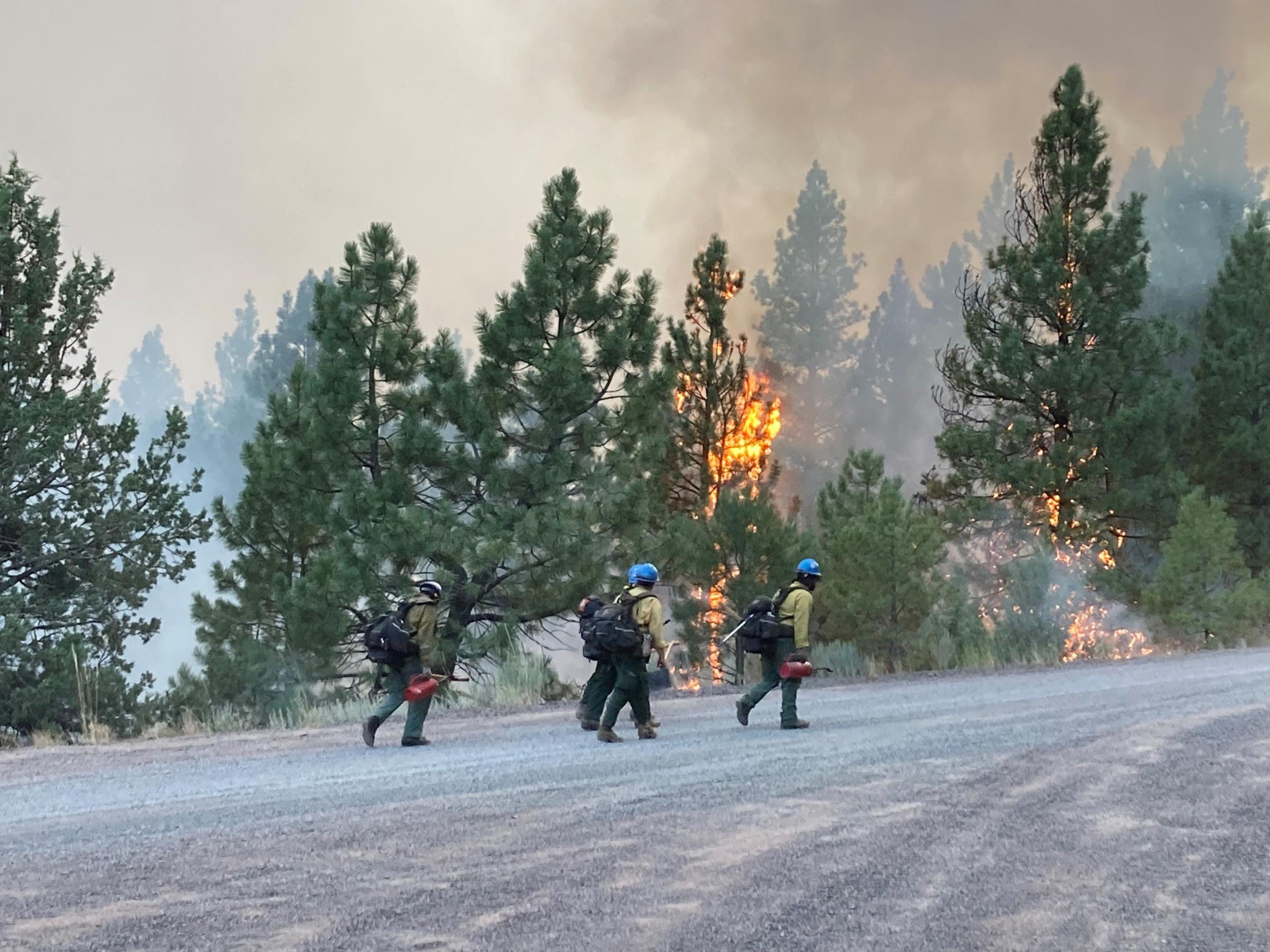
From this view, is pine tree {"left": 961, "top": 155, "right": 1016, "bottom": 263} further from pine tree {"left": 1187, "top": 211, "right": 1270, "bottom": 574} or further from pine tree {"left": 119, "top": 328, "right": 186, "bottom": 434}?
pine tree {"left": 119, "top": 328, "right": 186, "bottom": 434}

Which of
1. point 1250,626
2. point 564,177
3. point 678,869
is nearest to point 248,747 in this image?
point 678,869

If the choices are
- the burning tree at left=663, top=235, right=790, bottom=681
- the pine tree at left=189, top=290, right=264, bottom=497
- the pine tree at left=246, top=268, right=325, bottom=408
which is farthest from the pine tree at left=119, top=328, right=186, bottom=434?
the burning tree at left=663, top=235, right=790, bottom=681

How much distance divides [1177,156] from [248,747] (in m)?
57.2

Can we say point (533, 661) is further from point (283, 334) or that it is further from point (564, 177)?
point (283, 334)

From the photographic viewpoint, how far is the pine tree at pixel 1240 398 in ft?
92.7

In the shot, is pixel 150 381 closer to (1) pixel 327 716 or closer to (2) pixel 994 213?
(2) pixel 994 213

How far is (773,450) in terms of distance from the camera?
2562 inches

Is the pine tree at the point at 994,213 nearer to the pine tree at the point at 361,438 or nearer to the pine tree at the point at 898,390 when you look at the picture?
the pine tree at the point at 898,390

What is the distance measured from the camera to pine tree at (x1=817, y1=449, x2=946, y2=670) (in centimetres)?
1905

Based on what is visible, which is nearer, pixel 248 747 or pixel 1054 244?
pixel 248 747

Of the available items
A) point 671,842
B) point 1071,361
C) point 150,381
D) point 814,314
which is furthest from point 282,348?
point 150,381

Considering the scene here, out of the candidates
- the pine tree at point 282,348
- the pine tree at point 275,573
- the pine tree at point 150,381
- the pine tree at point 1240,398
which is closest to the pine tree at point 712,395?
the pine tree at point 275,573

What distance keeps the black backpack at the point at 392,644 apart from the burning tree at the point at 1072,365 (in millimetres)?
17625

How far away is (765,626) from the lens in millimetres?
11539
